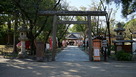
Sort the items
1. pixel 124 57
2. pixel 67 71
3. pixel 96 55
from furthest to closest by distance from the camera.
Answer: pixel 124 57
pixel 96 55
pixel 67 71

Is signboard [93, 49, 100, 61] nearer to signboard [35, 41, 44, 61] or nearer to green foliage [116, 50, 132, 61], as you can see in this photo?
green foliage [116, 50, 132, 61]

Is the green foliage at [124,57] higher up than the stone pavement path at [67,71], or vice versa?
the green foliage at [124,57]

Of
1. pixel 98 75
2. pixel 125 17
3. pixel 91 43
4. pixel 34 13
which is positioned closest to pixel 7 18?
pixel 34 13

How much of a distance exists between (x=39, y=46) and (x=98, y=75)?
7.43m

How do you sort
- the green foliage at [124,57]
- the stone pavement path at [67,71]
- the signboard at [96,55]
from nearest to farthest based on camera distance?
the stone pavement path at [67,71] → the signboard at [96,55] → the green foliage at [124,57]

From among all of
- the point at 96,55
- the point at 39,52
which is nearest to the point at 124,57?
the point at 96,55

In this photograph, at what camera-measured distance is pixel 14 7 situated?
1791 cm

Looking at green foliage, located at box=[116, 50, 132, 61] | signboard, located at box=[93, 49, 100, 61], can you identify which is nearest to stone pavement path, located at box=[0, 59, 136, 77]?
signboard, located at box=[93, 49, 100, 61]

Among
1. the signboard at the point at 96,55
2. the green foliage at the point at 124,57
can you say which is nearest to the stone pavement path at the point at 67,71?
the signboard at the point at 96,55

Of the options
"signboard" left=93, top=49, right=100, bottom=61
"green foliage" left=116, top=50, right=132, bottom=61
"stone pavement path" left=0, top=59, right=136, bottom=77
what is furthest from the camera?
"green foliage" left=116, top=50, right=132, bottom=61

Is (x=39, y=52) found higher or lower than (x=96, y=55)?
higher

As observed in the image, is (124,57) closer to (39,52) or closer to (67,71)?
(67,71)

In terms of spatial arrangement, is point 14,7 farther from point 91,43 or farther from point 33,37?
point 91,43

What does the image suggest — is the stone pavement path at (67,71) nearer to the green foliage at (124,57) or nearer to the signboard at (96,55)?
the signboard at (96,55)
